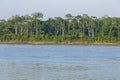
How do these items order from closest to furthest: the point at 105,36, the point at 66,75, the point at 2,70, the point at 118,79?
the point at 118,79
the point at 66,75
the point at 2,70
the point at 105,36

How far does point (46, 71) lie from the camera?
113 feet

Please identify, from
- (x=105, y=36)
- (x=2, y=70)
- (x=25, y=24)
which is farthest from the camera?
(x=25, y=24)

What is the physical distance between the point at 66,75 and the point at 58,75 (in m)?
0.51

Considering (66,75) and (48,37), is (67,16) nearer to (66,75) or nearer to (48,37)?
(48,37)

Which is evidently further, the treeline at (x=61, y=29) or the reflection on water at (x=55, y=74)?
the treeline at (x=61, y=29)

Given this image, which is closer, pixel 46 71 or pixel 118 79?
pixel 118 79

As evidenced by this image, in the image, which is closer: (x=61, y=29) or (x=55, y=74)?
(x=55, y=74)

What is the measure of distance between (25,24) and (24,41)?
6.20 m

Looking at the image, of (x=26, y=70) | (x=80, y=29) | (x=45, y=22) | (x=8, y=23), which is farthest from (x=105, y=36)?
(x=26, y=70)

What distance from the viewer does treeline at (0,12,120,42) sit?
11525cm

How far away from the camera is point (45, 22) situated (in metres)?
122

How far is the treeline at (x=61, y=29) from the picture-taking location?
11525 cm

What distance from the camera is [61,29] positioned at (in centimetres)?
12225

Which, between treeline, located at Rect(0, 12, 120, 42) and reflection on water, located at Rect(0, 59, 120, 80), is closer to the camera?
reflection on water, located at Rect(0, 59, 120, 80)
